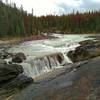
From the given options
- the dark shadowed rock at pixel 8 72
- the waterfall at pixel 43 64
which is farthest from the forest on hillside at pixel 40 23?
the dark shadowed rock at pixel 8 72

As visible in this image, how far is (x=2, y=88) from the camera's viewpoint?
16.2 m

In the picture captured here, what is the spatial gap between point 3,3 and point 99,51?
8398 cm

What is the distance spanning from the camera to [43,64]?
2775cm

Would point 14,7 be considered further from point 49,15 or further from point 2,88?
point 2,88

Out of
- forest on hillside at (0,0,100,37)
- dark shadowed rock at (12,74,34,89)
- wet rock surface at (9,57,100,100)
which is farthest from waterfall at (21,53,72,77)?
forest on hillside at (0,0,100,37)

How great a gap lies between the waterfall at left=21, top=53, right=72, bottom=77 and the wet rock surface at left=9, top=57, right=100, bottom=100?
8323 mm

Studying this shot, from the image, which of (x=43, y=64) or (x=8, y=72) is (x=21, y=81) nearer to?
(x=8, y=72)

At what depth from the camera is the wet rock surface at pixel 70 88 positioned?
503 inches

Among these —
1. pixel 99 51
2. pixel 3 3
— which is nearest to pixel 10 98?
pixel 99 51

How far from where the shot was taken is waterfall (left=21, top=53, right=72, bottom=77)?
2545 centimetres

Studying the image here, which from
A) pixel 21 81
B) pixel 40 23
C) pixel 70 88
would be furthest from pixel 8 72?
pixel 40 23

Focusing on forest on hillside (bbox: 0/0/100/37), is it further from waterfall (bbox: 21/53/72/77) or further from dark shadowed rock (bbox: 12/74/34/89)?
dark shadowed rock (bbox: 12/74/34/89)

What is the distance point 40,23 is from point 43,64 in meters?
96.9

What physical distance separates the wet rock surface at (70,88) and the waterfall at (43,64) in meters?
8.32
